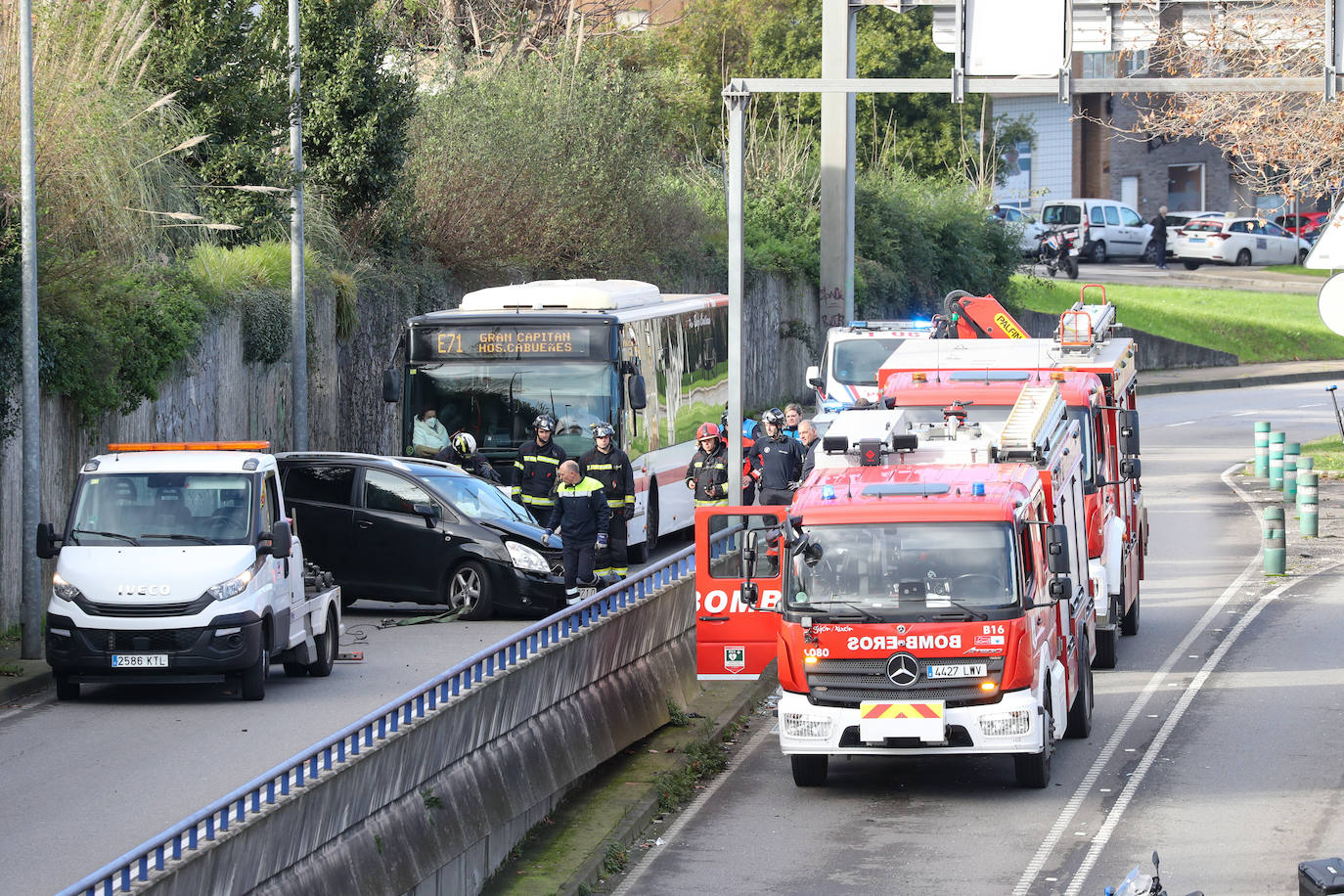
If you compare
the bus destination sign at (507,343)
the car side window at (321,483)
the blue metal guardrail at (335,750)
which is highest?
the bus destination sign at (507,343)

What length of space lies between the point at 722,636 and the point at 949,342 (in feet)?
18.7

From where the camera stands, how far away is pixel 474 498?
19.5 meters

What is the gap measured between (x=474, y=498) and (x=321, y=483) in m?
1.52

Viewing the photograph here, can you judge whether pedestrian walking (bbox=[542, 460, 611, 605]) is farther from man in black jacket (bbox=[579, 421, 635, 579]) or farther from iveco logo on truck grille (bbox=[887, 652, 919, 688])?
iveco logo on truck grille (bbox=[887, 652, 919, 688])

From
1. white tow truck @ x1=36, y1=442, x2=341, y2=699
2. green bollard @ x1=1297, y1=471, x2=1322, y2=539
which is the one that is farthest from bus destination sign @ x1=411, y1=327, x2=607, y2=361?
green bollard @ x1=1297, y1=471, x2=1322, y2=539

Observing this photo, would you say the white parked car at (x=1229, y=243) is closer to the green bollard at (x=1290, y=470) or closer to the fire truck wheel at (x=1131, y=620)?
the green bollard at (x=1290, y=470)

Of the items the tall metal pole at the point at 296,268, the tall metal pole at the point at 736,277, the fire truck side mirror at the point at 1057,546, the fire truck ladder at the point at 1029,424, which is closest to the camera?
the fire truck side mirror at the point at 1057,546

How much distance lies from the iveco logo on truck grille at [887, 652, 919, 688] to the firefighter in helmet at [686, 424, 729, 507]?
796cm

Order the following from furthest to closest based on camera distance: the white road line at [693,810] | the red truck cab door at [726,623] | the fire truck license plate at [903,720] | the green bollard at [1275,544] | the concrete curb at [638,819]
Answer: the green bollard at [1275,544], the red truck cab door at [726,623], the fire truck license plate at [903,720], the white road line at [693,810], the concrete curb at [638,819]

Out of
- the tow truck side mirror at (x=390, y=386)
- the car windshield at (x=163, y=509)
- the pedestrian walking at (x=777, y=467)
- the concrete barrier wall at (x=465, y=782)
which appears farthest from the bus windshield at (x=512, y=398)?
the concrete barrier wall at (x=465, y=782)

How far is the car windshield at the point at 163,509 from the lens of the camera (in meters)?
15.3

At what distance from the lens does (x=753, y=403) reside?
40906 mm

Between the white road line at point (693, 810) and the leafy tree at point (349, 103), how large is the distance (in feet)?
50.7

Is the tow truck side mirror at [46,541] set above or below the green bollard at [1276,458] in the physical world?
above
